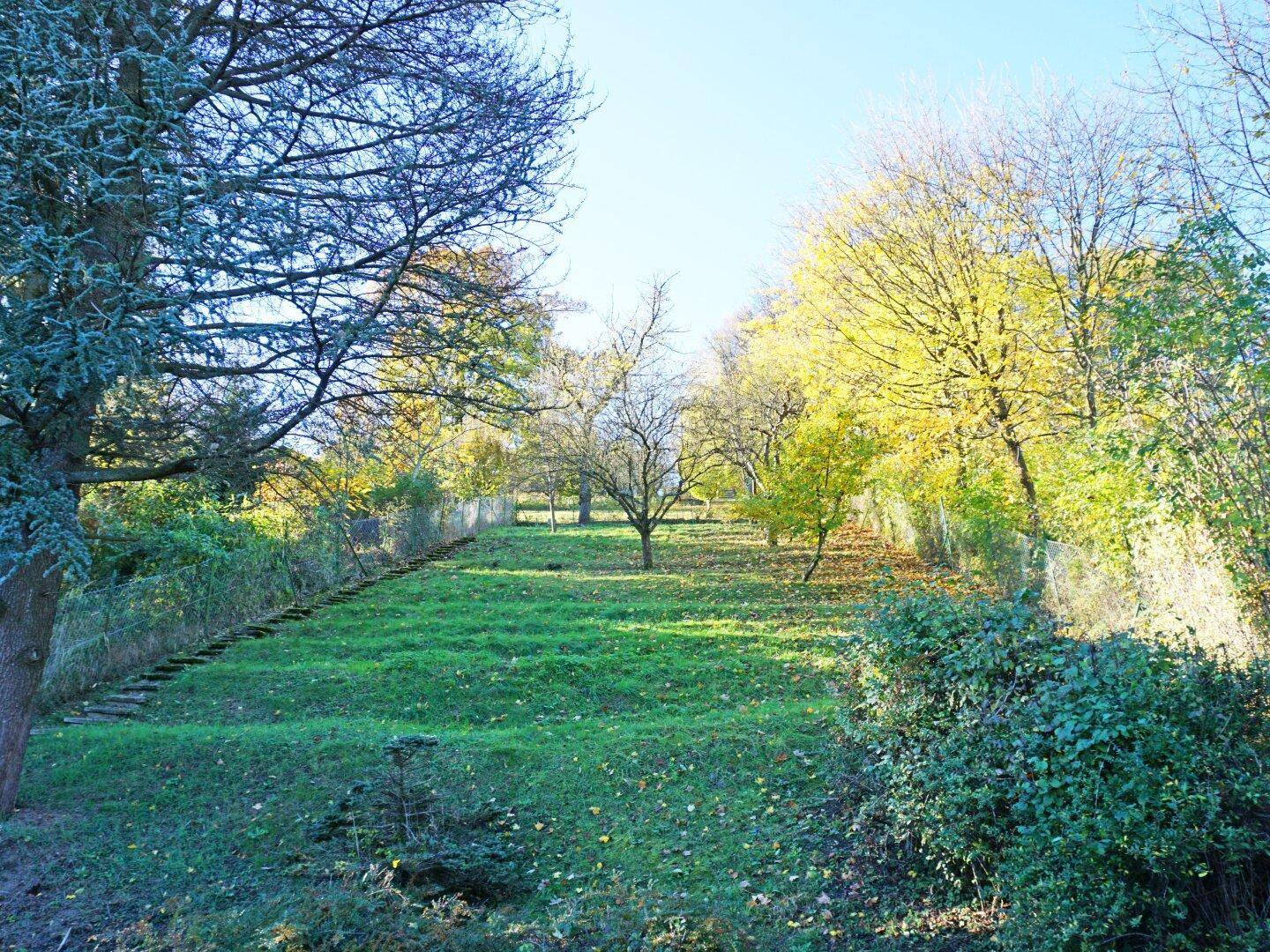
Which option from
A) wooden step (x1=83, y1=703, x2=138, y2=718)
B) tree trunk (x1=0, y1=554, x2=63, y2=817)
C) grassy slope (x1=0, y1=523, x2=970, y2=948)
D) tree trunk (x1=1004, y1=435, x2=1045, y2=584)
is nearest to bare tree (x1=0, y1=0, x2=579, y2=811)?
tree trunk (x1=0, y1=554, x2=63, y2=817)

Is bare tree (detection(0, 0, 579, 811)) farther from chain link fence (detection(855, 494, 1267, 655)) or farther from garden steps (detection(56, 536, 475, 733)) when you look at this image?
chain link fence (detection(855, 494, 1267, 655))

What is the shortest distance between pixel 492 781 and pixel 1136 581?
Result: 21.7 feet

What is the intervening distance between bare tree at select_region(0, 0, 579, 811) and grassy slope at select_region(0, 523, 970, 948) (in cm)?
134

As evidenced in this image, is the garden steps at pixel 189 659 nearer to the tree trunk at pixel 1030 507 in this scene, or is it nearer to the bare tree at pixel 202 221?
the bare tree at pixel 202 221

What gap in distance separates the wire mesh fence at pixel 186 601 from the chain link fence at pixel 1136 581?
676 cm

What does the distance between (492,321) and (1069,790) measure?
15.6 feet

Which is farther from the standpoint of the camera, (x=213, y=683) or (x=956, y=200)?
(x=956, y=200)

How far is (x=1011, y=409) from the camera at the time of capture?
12922 millimetres

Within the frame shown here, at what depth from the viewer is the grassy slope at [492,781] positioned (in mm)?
4250

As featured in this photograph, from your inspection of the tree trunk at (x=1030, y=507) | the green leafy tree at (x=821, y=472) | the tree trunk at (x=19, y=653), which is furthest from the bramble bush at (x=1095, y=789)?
the green leafy tree at (x=821, y=472)

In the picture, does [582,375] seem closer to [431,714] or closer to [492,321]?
[431,714]

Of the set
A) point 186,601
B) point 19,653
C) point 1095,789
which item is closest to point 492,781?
point 19,653

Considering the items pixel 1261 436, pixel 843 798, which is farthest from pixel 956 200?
pixel 843 798

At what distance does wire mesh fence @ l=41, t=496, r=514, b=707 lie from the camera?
368 inches
